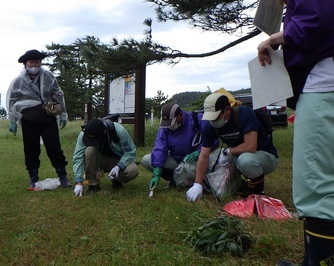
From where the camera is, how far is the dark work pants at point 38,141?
4.43 meters

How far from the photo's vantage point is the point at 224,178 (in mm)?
3393

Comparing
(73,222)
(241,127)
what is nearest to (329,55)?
(241,127)

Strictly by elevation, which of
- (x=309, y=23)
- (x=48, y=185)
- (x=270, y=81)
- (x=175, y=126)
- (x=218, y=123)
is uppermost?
(x=309, y=23)

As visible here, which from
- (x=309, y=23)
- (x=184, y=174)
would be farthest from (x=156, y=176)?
(x=309, y=23)

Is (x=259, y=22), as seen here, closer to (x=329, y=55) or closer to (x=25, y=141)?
(x=329, y=55)

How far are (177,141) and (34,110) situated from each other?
1717 mm

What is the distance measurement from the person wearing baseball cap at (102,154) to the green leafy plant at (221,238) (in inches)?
66.4

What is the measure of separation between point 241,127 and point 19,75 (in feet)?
8.73

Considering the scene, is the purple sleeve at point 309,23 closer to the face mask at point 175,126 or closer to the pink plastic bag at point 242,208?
the pink plastic bag at point 242,208

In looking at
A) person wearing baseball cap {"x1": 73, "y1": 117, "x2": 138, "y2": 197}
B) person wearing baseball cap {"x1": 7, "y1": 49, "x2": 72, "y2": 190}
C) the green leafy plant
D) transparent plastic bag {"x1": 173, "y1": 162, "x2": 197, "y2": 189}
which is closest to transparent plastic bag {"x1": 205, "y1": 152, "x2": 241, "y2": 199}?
transparent plastic bag {"x1": 173, "y1": 162, "x2": 197, "y2": 189}

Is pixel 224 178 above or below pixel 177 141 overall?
below

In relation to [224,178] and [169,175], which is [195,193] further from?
[169,175]

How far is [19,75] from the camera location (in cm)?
443

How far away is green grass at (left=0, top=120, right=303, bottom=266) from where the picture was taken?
216 centimetres
